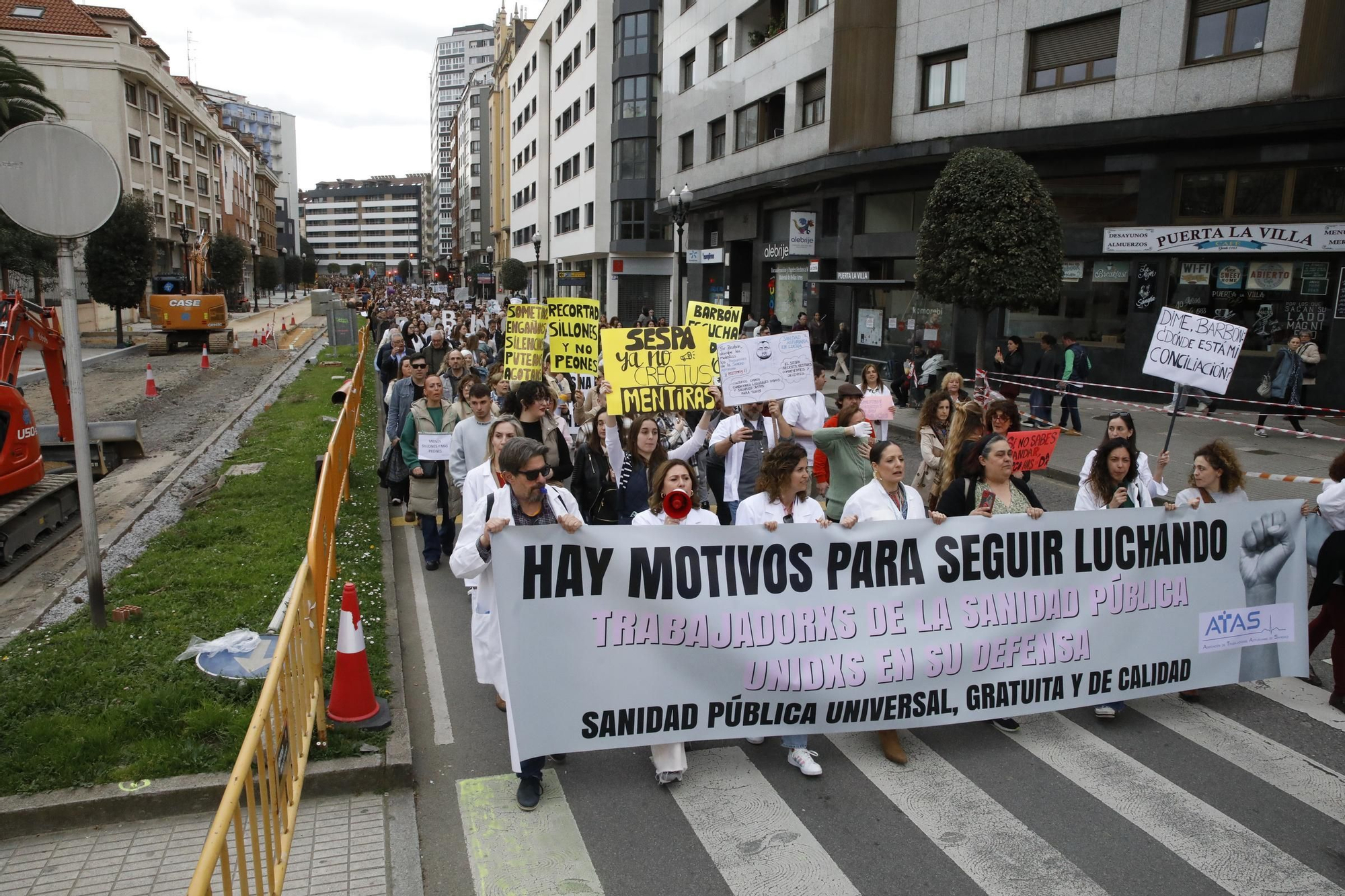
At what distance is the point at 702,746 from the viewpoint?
5.70 m

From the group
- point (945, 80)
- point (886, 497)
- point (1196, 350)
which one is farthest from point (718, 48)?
point (886, 497)

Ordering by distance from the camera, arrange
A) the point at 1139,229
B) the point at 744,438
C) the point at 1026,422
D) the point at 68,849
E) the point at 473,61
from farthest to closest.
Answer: the point at 473,61
the point at 1139,229
the point at 1026,422
the point at 744,438
the point at 68,849

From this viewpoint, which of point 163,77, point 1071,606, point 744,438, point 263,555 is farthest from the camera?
point 163,77

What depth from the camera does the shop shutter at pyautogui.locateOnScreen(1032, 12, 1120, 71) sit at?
20.8m

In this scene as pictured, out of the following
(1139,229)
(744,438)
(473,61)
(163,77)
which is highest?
(473,61)

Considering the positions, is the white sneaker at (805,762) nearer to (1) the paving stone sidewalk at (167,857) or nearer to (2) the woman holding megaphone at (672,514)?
(2) the woman holding megaphone at (672,514)

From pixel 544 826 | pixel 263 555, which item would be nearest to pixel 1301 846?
pixel 544 826

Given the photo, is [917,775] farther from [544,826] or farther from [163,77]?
[163,77]

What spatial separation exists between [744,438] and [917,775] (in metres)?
3.16

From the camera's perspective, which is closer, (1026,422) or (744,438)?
(744,438)

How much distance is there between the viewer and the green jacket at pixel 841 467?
290 inches

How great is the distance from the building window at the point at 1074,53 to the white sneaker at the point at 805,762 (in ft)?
66.3

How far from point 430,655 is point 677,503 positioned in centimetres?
280

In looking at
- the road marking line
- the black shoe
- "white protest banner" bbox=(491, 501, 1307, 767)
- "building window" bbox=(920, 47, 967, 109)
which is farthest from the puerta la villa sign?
the black shoe
